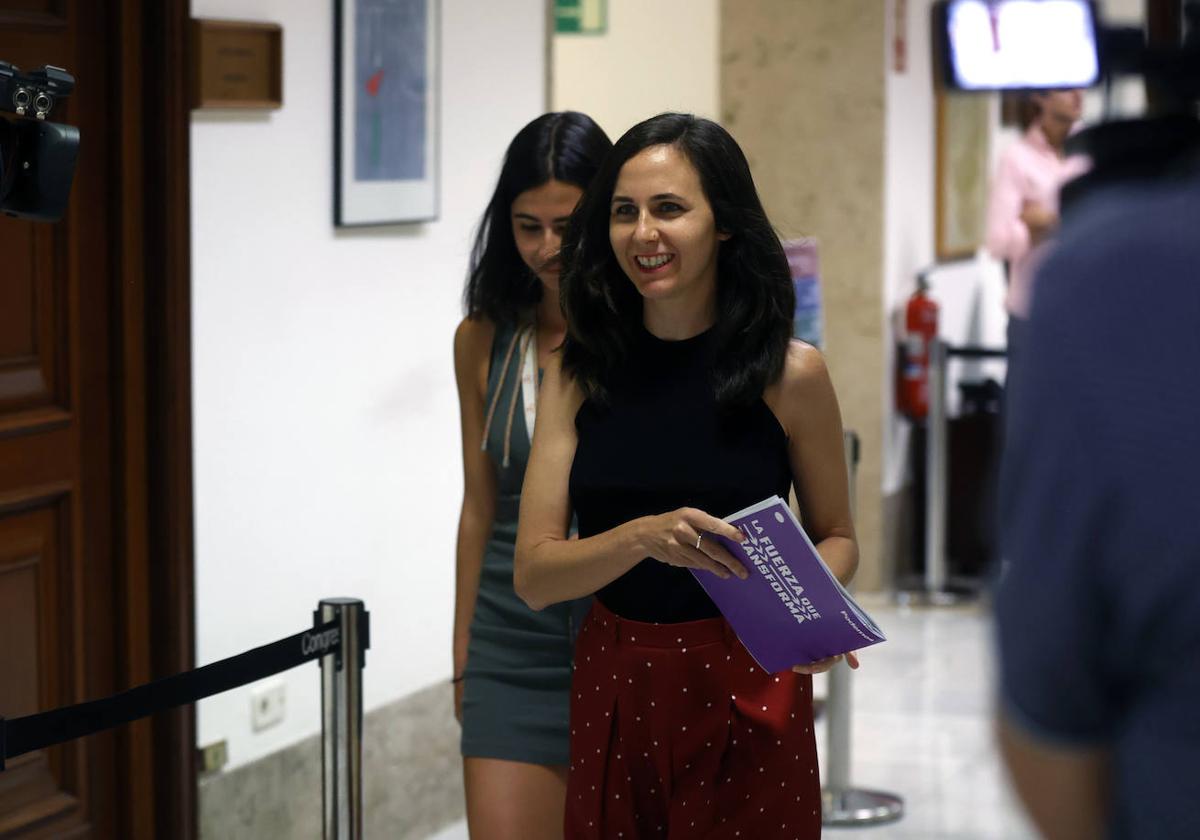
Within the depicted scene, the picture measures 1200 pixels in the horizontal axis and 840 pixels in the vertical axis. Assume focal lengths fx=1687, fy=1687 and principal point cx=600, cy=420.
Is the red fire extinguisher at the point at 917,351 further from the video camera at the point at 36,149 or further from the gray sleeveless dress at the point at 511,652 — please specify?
the video camera at the point at 36,149

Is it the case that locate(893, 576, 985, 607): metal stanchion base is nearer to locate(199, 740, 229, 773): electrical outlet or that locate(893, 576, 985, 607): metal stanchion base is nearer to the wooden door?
locate(199, 740, 229, 773): electrical outlet

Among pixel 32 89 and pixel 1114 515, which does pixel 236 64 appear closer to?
pixel 32 89

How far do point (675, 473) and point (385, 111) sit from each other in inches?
86.7

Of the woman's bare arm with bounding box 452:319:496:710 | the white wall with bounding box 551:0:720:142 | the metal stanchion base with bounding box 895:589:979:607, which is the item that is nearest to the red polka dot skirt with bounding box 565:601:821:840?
the woman's bare arm with bounding box 452:319:496:710

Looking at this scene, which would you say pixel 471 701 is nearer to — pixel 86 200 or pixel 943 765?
pixel 86 200

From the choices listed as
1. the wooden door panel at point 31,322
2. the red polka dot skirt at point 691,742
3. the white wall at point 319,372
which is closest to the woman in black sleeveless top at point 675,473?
the red polka dot skirt at point 691,742

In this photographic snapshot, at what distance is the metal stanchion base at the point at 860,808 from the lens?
15.5ft

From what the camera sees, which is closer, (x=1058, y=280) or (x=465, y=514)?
(x=1058, y=280)

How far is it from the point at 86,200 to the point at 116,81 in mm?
252

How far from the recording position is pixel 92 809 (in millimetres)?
3555

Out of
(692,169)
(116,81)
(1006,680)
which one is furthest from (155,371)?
(1006,680)

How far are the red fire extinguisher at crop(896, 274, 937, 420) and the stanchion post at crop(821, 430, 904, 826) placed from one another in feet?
9.82

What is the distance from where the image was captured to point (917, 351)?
305 inches

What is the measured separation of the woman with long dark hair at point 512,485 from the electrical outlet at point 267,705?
3.37 feet
